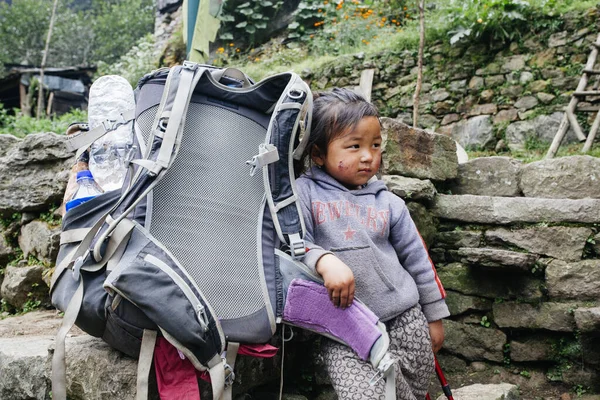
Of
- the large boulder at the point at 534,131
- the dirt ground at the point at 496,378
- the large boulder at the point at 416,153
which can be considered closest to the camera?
the dirt ground at the point at 496,378

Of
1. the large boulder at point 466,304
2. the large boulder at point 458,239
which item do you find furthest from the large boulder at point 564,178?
the large boulder at point 466,304

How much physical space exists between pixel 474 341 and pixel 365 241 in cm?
146

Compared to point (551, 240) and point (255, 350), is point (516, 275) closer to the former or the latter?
point (551, 240)

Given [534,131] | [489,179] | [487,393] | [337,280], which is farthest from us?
[534,131]

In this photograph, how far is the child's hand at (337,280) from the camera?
5.36 feet

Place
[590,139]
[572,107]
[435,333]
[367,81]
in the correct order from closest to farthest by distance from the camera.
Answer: [435,333] < [590,139] < [572,107] < [367,81]

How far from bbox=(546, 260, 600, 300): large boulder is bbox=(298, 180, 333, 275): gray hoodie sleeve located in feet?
5.39

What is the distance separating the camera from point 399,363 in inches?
72.0

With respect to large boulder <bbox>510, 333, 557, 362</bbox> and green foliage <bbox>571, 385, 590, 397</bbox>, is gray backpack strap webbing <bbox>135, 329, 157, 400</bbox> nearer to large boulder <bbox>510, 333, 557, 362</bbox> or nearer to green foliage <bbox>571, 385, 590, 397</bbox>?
large boulder <bbox>510, 333, 557, 362</bbox>

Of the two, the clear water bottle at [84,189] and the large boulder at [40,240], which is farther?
the large boulder at [40,240]

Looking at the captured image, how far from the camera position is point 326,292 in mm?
1699

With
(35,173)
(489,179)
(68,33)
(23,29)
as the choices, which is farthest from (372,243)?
(68,33)

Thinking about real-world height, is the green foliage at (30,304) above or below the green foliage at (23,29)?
above

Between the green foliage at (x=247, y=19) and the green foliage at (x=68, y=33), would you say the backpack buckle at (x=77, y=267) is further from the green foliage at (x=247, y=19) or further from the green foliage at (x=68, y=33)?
the green foliage at (x=68, y=33)
